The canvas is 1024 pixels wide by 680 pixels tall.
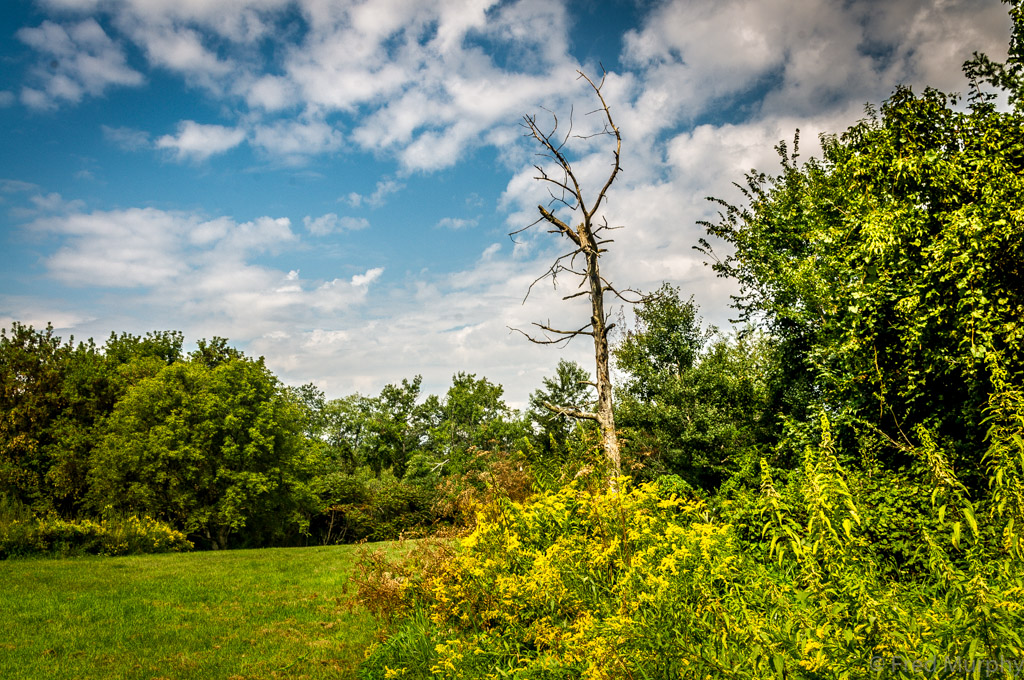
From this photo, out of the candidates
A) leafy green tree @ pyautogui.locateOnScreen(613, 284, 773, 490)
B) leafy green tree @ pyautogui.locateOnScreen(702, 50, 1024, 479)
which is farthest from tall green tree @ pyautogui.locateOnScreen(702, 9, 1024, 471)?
leafy green tree @ pyautogui.locateOnScreen(613, 284, 773, 490)

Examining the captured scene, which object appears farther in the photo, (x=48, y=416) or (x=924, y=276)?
(x=48, y=416)

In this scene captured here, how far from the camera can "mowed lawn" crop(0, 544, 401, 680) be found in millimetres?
5988

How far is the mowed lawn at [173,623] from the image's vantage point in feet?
19.6

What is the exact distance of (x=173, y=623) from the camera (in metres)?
7.83

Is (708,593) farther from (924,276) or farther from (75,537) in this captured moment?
(75,537)

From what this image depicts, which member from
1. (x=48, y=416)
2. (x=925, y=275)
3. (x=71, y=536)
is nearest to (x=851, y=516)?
(x=925, y=275)

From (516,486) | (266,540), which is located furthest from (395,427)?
(516,486)

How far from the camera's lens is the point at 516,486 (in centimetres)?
704

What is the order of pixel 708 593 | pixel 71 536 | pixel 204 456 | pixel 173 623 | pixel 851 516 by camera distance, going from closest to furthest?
pixel 708 593
pixel 851 516
pixel 173 623
pixel 71 536
pixel 204 456

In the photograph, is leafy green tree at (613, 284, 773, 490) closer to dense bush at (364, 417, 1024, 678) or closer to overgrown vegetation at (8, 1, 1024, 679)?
overgrown vegetation at (8, 1, 1024, 679)

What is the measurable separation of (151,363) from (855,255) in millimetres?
34359

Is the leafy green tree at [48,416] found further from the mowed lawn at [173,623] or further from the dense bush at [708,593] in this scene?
the dense bush at [708,593]

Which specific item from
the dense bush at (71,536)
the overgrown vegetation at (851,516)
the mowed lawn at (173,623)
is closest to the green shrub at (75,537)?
the dense bush at (71,536)

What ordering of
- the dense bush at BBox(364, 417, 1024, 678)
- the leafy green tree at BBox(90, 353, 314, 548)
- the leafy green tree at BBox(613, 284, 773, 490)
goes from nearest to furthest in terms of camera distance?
the dense bush at BBox(364, 417, 1024, 678) → the leafy green tree at BBox(613, 284, 773, 490) → the leafy green tree at BBox(90, 353, 314, 548)
